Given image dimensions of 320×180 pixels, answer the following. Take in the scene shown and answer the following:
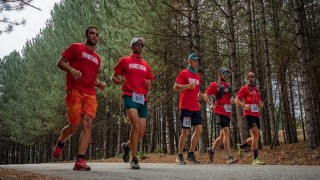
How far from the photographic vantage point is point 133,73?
6082 millimetres

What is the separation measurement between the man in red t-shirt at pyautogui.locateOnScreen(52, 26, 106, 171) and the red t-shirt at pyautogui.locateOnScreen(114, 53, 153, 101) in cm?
55

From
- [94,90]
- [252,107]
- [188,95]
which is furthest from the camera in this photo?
[252,107]

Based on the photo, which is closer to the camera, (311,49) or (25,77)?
(311,49)

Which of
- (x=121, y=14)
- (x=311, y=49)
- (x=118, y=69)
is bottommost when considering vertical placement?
(x=118, y=69)

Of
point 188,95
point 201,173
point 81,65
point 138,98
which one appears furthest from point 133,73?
point 201,173

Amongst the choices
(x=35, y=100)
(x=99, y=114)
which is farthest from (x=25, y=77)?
(x=99, y=114)

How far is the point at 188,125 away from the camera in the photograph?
7695 mm

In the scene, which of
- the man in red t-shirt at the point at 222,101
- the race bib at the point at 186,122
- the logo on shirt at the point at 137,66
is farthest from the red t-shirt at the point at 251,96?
the logo on shirt at the point at 137,66

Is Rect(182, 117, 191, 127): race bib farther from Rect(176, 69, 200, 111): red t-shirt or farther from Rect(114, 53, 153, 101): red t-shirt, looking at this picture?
Rect(114, 53, 153, 101): red t-shirt

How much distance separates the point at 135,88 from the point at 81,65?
39.3 inches

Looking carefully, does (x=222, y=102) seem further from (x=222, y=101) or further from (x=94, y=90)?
(x=94, y=90)

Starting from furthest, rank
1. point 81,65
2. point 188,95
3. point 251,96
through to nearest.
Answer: point 251,96
point 188,95
point 81,65

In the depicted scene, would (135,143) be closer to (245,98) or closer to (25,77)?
(245,98)

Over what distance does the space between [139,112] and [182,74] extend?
84.0 inches
